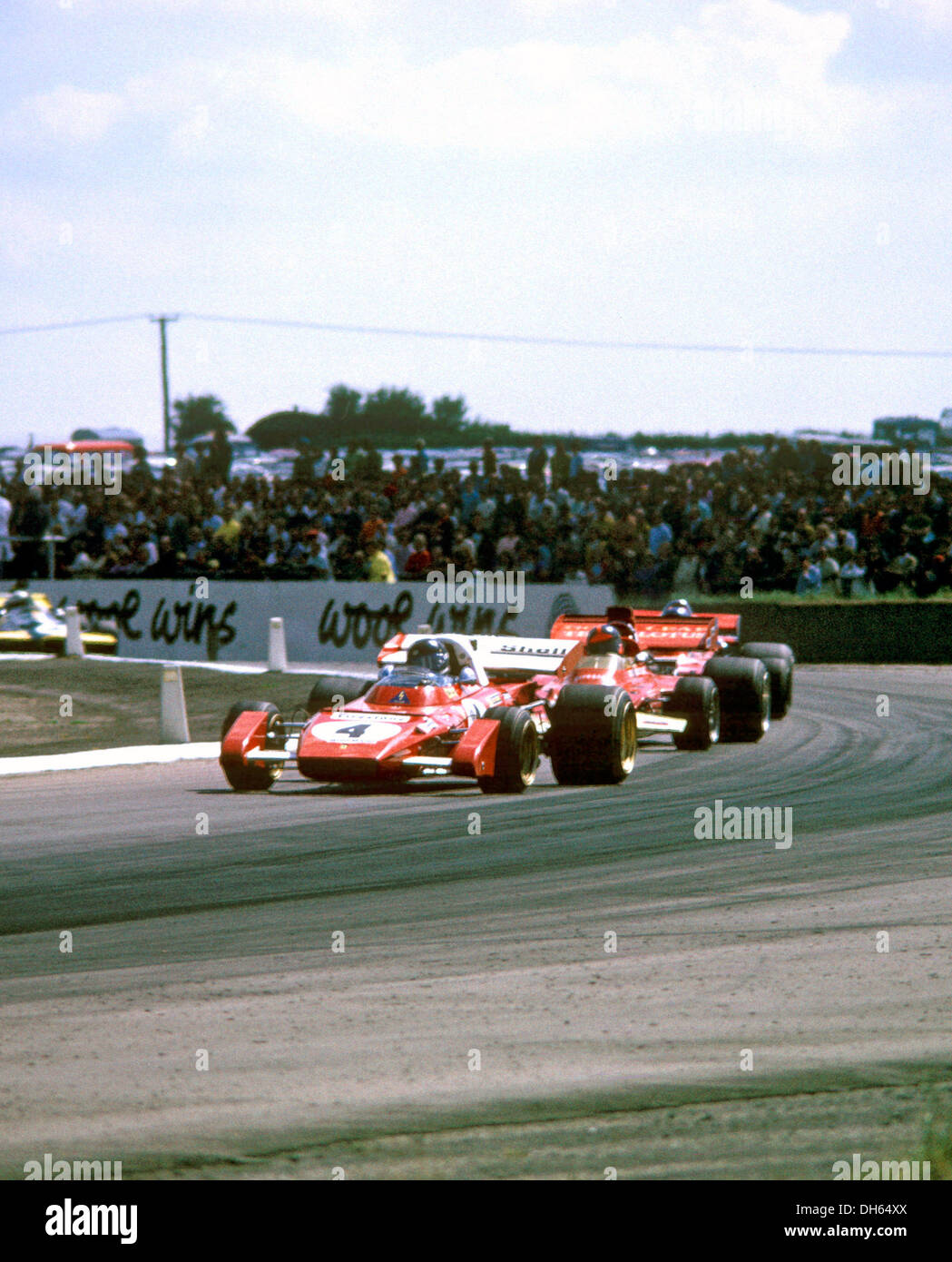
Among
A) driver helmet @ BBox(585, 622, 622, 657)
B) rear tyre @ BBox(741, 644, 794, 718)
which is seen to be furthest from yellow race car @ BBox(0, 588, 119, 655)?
driver helmet @ BBox(585, 622, 622, 657)

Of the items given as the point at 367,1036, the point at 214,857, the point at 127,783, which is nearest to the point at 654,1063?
the point at 367,1036

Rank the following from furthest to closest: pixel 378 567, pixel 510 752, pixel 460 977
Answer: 1. pixel 378 567
2. pixel 510 752
3. pixel 460 977

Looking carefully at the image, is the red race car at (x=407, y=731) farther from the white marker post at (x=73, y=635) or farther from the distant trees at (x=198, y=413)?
the distant trees at (x=198, y=413)

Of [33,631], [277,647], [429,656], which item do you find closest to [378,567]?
[277,647]

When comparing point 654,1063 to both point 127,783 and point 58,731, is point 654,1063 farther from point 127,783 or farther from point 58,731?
point 58,731

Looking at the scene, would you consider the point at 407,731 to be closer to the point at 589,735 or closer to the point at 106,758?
the point at 589,735

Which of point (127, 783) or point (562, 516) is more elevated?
point (562, 516)

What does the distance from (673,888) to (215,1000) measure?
304 centimetres

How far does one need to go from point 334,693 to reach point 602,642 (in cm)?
268

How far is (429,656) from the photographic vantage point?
1309 cm

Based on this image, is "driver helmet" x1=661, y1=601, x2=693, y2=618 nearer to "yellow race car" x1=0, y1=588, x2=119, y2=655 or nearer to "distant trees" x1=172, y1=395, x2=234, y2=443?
"yellow race car" x1=0, y1=588, x2=119, y2=655

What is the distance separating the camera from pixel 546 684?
49.0 ft

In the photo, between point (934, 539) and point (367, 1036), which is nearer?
point (367, 1036)
